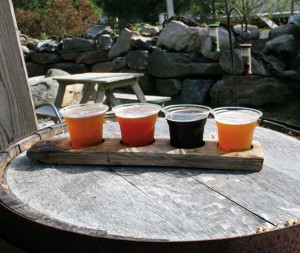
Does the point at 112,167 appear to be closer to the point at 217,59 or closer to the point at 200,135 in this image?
the point at 200,135

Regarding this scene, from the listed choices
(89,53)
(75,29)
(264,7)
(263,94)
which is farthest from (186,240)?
(75,29)

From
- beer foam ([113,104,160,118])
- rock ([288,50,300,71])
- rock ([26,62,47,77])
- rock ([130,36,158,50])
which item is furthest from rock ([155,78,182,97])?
beer foam ([113,104,160,118])

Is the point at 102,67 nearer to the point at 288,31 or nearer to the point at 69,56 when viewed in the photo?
the point at 69,56

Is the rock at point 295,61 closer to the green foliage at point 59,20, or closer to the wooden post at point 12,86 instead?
the wooden post at point 12,86

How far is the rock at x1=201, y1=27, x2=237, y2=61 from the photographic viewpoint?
19.8 feet

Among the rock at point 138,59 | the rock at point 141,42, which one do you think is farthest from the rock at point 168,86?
the rock at point 141,42

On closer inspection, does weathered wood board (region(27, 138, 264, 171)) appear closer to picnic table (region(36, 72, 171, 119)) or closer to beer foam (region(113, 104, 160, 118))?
beer foam (region(113, 104, 160, 118))

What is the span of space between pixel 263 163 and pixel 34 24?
13.9 meters

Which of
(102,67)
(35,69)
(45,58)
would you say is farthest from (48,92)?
(35,69)

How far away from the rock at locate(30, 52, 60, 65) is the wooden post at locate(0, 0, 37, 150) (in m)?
7.35

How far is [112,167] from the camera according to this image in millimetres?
1461

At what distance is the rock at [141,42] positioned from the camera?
23.8 feet

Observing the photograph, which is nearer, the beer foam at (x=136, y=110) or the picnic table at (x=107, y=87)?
the beer foam at (x=136, y=110)

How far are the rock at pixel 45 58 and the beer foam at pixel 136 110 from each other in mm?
7978
